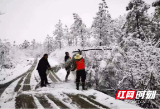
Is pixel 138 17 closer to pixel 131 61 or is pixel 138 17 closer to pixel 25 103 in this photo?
pixel 131 61

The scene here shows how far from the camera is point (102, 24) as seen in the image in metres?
22.8

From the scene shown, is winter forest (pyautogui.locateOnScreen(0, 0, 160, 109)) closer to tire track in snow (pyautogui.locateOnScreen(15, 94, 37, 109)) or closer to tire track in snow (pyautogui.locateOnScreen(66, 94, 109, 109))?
tire track in snow (pyautogui.locateOnScreen(66, 94, 109, 109))

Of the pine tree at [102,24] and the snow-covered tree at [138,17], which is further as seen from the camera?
the pine tree at [102,24]

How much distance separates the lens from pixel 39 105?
408 cm

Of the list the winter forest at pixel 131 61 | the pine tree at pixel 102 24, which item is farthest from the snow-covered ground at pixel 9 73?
the pine tree at pixel 102 24

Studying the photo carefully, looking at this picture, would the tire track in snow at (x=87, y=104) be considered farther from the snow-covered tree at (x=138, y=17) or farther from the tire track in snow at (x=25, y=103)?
the snow-covered tree at (x=138, y=17)

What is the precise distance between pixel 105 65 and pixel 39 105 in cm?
414

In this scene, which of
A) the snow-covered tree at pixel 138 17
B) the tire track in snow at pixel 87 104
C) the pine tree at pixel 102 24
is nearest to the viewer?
the tire track in snow at pixel 87 104

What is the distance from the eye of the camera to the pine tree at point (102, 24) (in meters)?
22.8

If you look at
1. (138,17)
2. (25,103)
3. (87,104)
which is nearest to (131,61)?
(87,104)

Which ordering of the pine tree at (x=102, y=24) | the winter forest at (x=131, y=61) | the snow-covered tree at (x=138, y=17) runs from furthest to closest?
the pine tree at (x=102, y=24) → the snow-covered tree at (x=138, y=17) → the winter forest at (x=131, y=61)

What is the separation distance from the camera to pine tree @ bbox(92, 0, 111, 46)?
74.8 feet

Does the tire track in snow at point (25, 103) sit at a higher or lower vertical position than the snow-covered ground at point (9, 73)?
higher

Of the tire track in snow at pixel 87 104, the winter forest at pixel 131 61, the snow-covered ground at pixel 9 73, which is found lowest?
the snow-covered ground at pixel 9 73
